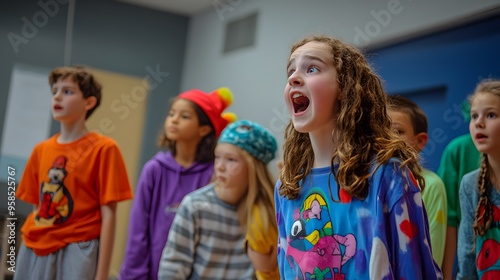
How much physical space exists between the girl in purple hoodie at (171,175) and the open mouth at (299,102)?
1623 mm

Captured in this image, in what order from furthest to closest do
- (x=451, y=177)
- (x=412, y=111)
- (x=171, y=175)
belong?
(x=171, y=175) → (x=451, y=177) → (x=412, y=111)

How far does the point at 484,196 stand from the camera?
A: 2.04 metres

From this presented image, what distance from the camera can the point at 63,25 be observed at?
522 centimetres

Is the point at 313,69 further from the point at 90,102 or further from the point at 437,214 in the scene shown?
the point at 90,102

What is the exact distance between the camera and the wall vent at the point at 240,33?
4.89 m

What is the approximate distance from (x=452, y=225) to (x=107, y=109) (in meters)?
3.74

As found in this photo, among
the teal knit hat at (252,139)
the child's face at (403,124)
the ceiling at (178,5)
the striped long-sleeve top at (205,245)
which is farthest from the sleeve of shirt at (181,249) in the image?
the ceiling at (178,5)

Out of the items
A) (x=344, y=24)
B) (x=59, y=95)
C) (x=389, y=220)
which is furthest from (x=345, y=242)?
(x=344, y=24)

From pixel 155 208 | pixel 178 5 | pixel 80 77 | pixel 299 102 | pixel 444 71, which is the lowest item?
pixel 155 208

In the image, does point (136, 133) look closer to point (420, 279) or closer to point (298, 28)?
point (298, 28)

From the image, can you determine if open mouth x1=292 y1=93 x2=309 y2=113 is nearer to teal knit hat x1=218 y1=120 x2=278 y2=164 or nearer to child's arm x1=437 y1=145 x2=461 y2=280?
child's arm x1=437 y1=145 x2=461 y2=280

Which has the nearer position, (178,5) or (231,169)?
(231,169)

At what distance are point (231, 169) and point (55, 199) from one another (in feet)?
2.38

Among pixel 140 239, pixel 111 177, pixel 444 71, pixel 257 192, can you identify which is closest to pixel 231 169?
pixel 257 192
